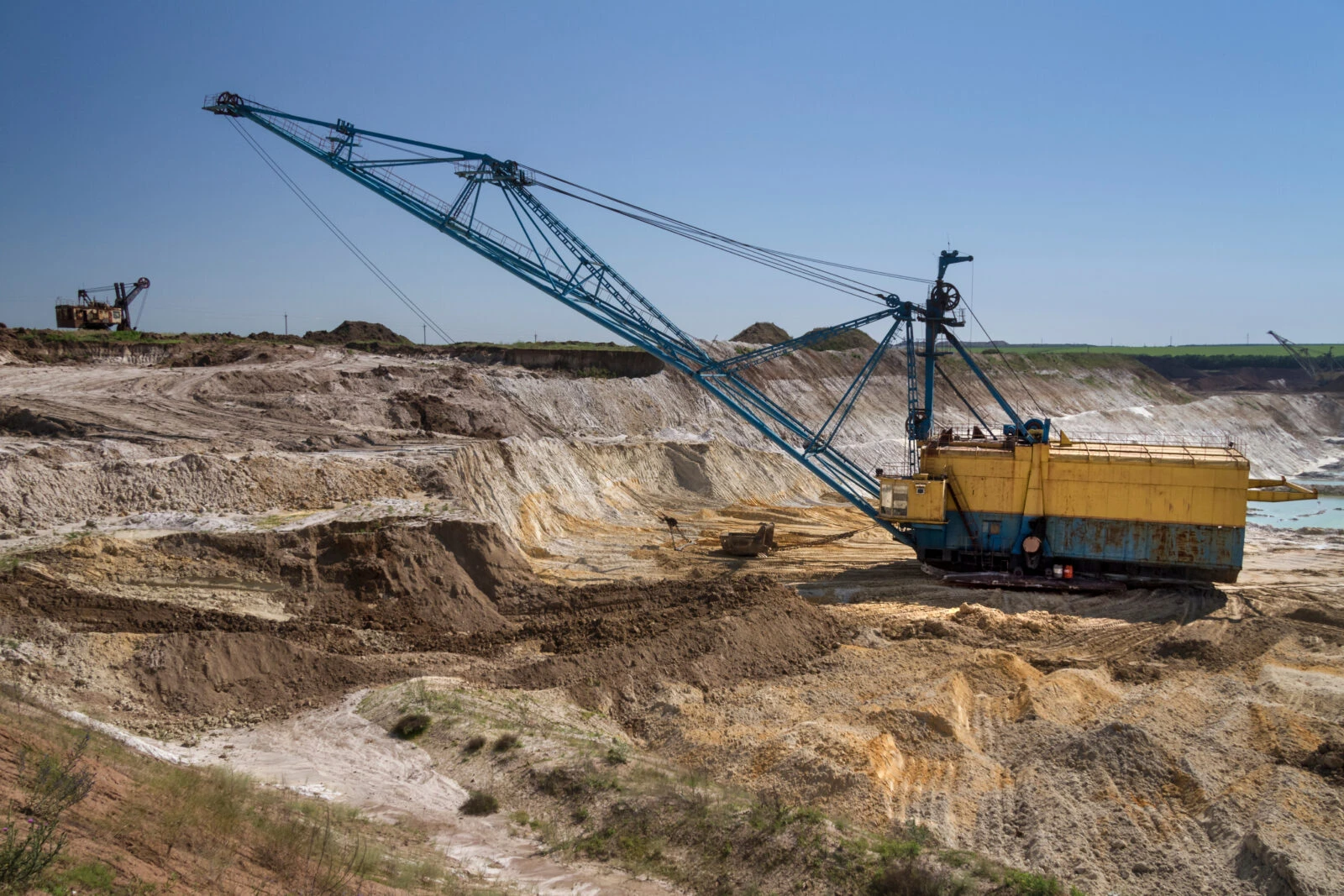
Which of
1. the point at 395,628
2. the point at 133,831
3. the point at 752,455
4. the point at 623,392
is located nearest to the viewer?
the point at 133,831

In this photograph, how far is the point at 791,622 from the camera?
56.7ft

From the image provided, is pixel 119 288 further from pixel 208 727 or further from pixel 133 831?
pixel 133 831

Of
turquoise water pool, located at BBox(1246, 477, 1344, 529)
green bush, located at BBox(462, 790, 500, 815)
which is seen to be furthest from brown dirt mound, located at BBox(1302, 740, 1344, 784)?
turquoise water pool, located at BBox(1246, 477, 1344, 529)

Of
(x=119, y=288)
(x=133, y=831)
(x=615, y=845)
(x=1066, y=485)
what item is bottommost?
(x=615, y=845)

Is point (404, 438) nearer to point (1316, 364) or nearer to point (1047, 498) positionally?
point (1047, 498)

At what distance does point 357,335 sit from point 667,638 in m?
41.5

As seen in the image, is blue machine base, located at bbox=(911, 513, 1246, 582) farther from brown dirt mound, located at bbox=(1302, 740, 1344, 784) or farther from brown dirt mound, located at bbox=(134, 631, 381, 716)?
brown dirt mound, located at bbox=(134, 631, 381, 716)

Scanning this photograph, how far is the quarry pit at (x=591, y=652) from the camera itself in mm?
10562

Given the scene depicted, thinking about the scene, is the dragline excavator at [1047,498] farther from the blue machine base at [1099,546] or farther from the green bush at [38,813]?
the green bush at [38,813]

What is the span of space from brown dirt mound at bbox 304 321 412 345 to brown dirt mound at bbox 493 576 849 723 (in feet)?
116

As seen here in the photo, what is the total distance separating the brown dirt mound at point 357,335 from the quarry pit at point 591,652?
19.8m

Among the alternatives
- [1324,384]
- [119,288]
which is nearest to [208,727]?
[119,288]

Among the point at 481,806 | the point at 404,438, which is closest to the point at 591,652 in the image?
the point at 481,806

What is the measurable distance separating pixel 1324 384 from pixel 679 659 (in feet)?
290
